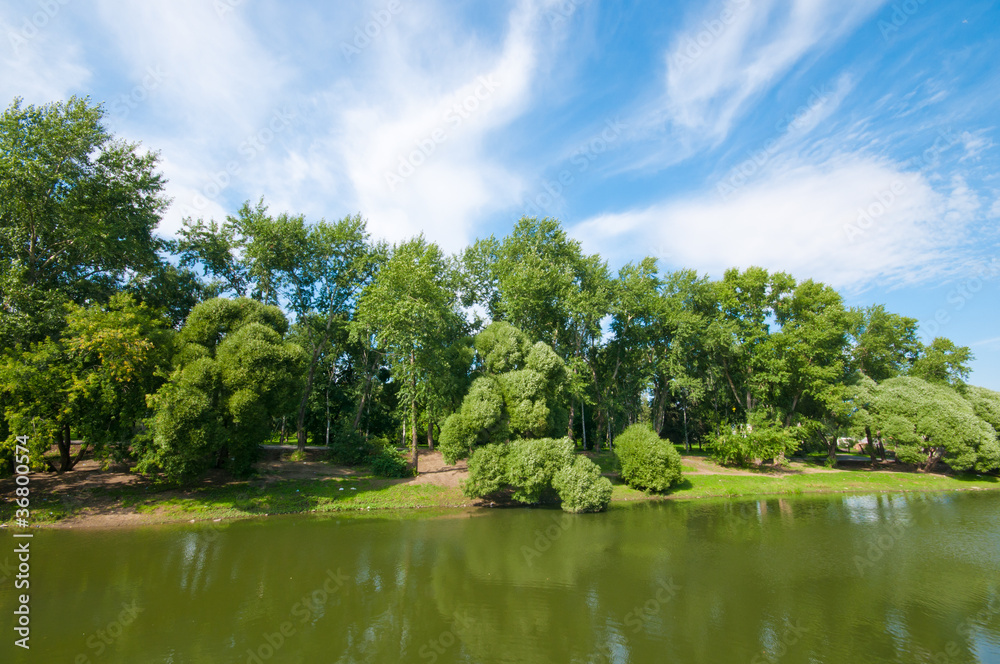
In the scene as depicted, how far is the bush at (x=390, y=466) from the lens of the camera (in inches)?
1183

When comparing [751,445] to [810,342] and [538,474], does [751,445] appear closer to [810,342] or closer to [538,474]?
[810,342]

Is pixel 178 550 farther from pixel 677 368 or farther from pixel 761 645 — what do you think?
pixel 677 368

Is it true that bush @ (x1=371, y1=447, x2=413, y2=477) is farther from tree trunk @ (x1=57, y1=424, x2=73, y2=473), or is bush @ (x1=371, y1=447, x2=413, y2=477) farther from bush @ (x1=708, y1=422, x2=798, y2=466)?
bush @ (x1=708, y1=422, x2=798, y2=466)

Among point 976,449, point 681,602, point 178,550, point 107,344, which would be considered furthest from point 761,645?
point 976,449

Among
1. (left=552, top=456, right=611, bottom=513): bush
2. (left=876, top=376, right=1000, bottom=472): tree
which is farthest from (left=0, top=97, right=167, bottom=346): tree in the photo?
(left=876, top=376, right=1000, bottom=472): tree

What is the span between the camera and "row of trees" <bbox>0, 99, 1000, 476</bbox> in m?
22.4
